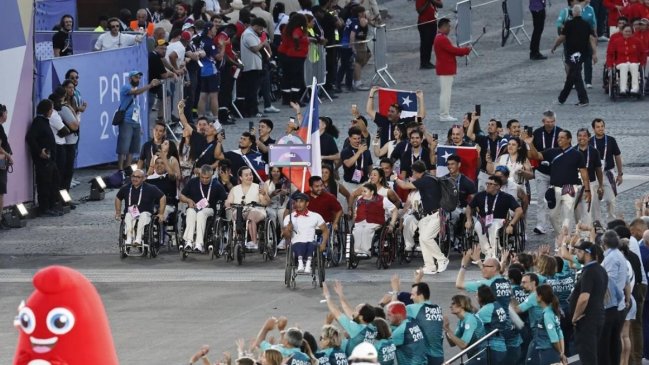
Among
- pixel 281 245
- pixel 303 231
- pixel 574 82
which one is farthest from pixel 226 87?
pixel 303 231

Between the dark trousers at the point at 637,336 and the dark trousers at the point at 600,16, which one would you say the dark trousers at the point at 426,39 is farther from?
the dark trousers at the point at 637,336

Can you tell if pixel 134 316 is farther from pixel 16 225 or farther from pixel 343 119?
pixel 343 119

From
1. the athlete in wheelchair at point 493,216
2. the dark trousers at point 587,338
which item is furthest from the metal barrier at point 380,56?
the dark trousers at point 587,338

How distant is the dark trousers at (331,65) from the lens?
35.7 m

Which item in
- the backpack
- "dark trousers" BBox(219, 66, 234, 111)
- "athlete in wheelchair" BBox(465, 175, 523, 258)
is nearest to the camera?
"athlete in wheelchair" BBox(465, 175, 523, 258)

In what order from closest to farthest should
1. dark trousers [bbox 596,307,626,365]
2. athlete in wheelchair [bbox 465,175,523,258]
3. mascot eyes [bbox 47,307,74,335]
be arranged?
mascot eyes [bbox 47,307,74,335] < dark trousers [bbox 596,307,626,365] < athlete in wheelchair [bbox 465,175,523,258]

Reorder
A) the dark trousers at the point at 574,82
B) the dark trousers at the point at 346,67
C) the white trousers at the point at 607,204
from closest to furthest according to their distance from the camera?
the white trousers at the point at 607,204 → the dark trousers at the point at 574,82 → the dark trousers at the point at 346,67

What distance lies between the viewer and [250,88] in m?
33.4

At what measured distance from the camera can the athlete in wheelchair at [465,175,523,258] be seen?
918 inches

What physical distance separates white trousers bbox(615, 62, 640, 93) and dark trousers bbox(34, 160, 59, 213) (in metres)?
12.5

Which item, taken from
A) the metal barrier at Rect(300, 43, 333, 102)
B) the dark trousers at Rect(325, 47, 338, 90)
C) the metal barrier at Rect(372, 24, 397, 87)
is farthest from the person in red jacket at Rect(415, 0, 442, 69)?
the metal barrier at Rect(300, 43, 333, 102)

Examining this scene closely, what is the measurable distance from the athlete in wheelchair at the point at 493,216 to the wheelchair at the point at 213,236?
352 centimetres

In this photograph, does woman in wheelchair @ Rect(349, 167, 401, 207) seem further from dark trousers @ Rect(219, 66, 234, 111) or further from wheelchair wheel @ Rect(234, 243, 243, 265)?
dark trousers @ Rect(219, 66, 234, 111)

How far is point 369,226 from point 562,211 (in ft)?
9.43
